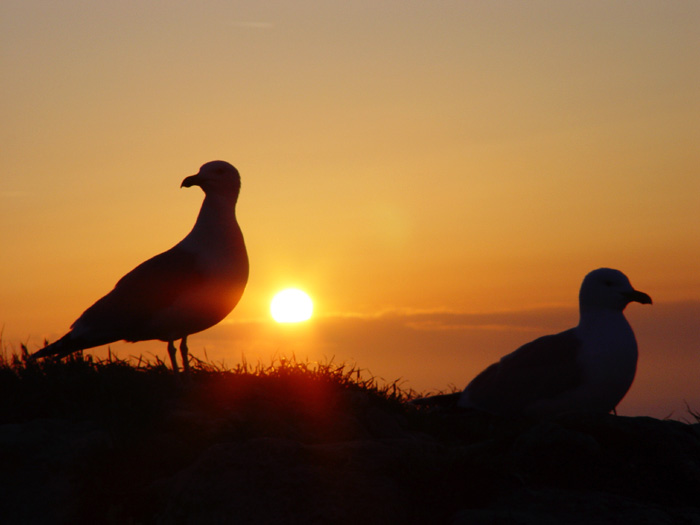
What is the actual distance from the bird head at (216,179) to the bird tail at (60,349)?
83.8 inches

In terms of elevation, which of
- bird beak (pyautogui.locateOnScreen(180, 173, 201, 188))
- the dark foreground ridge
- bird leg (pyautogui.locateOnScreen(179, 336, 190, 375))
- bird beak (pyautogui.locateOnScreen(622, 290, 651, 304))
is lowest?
the dark foreground ridge

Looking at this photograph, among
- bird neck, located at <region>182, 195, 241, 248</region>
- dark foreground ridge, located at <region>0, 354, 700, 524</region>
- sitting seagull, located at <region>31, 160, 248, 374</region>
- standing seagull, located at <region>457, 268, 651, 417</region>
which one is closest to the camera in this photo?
dark foreground ridge, located at <region>0, 354, 700, 524</region>

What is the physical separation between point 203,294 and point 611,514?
15.9 feet

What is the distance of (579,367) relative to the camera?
310 inches

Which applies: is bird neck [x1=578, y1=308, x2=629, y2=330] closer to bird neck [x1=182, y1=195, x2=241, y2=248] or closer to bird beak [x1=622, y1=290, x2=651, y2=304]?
bird beak [x1=622, y1=290, x2=651, y2=304]

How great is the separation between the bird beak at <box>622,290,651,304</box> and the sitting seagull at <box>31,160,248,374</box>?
13.4 ft

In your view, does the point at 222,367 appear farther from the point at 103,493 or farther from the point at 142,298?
the point at 103,493

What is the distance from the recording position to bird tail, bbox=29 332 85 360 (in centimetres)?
860

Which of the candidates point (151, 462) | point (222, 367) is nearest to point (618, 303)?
point (222, 367)

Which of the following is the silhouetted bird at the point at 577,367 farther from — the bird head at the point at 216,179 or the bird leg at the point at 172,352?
the bird head at the point at 216,179

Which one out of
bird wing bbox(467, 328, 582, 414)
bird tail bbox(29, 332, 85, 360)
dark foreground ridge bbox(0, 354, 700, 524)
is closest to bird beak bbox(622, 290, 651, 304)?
bird wing bbox(467, 328, 582, 414)

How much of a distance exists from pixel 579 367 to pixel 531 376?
1.71 feet

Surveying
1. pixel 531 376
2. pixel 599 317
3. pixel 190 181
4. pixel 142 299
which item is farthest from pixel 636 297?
pixel 142 299

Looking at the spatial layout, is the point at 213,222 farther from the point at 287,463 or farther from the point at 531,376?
the point at 287,463
